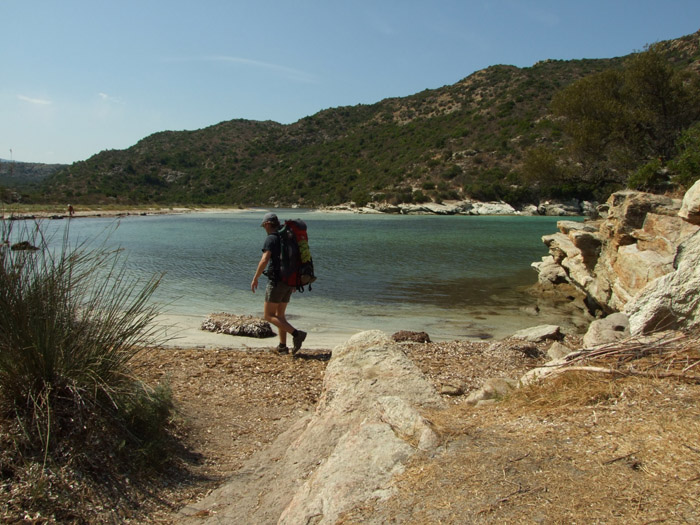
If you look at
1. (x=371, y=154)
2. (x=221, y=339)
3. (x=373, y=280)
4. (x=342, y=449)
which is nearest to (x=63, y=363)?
(x=342, y=449)

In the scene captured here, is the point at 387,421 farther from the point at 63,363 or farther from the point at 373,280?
the point at 373,280

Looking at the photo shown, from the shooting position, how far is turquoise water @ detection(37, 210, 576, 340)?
1120cm

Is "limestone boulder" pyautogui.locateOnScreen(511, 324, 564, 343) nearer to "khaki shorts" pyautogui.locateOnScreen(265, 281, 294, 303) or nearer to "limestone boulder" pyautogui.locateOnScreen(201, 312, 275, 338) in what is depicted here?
"khaki shorts" pyautogui.locateOnScreen(265, 281, 294, 303)

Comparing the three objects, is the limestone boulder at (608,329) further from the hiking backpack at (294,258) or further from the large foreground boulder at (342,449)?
the hiking backpack at (294,258)

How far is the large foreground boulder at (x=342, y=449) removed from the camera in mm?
2555

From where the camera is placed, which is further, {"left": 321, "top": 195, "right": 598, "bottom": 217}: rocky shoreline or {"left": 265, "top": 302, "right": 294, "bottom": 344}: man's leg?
{"left": 321, "top": 195, "right": 598, "bottom": 217}: rocky shoreline

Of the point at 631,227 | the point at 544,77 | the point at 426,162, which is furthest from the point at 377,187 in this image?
the point at 631,227

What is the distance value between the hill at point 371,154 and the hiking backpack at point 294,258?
1622 inches

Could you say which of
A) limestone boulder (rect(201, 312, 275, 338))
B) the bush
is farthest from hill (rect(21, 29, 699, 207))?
the bush

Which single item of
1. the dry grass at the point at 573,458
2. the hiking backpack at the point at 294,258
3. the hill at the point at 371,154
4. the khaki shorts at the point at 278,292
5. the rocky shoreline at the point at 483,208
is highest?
the hill at the point at 371,154

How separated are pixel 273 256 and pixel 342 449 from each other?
160 inches

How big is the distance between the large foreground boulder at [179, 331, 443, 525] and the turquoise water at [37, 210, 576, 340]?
2.18m

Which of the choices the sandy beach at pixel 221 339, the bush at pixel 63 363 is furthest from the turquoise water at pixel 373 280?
the bush at pixel 63 363

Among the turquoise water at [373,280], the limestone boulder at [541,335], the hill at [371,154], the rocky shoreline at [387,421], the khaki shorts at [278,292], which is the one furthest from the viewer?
the hill at [371,154]
